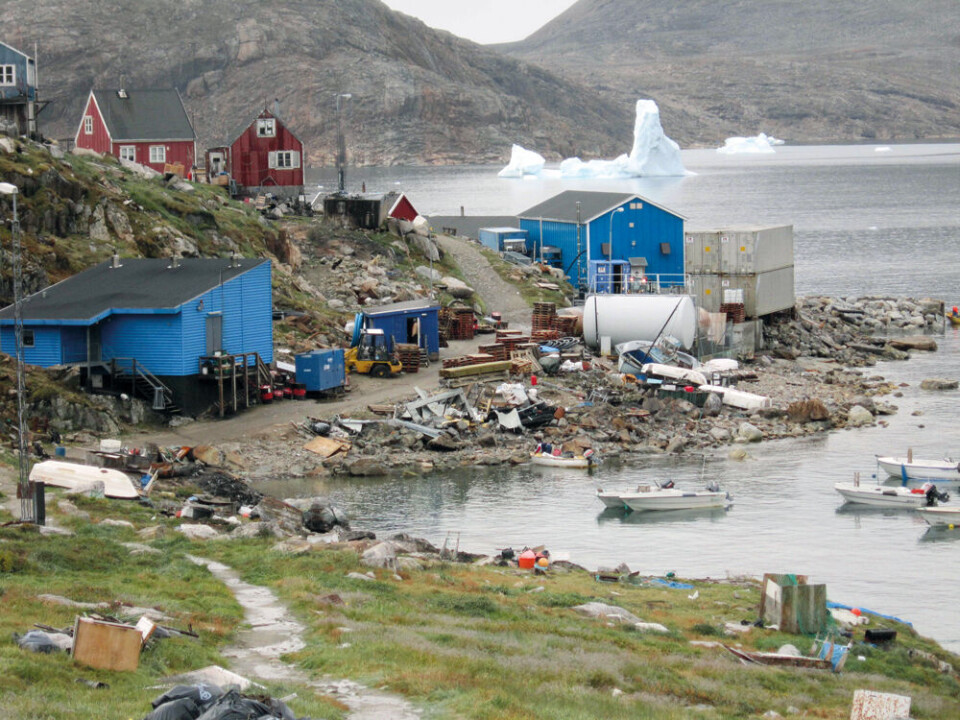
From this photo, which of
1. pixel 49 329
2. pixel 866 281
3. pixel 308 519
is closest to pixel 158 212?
pixel 49 329

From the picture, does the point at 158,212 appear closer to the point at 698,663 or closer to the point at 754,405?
the point at 754,405

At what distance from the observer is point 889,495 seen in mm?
31859

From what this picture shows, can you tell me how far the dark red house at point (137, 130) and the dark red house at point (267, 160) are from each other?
2.17 meters

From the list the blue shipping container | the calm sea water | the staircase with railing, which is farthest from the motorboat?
the staircase with railing

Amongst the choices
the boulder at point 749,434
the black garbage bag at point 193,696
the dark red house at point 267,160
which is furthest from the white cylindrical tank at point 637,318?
the black garbage bag at point 193,696

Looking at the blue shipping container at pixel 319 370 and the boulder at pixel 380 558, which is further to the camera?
the blue shipping container at pixel 319 370

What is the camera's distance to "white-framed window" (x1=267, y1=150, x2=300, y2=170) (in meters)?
68.3

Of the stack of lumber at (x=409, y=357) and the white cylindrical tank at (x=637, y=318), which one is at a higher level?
the white cylindrical tank at (x=637, y=318)

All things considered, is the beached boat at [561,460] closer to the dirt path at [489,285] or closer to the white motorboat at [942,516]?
the white motorboat at [942,516]

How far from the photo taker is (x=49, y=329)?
115ft

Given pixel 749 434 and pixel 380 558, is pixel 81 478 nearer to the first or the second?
pixel 380 558

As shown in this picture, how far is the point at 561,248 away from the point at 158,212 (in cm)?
2047

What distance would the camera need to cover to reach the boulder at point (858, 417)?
133 ft

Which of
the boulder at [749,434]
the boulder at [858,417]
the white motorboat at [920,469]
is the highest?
the boulder at [858,417]
